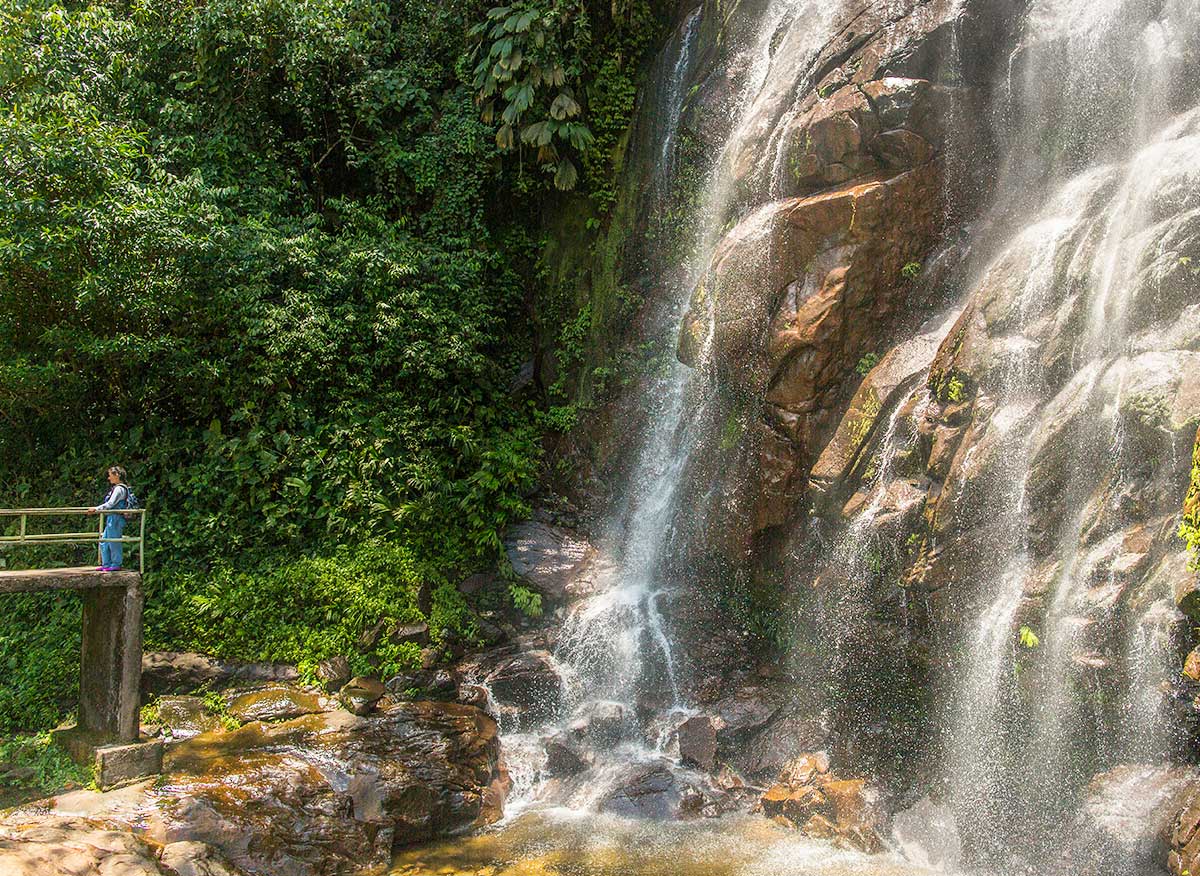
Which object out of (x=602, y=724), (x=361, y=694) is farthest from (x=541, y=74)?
(x=602, y=724)

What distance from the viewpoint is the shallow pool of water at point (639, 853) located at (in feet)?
28.8

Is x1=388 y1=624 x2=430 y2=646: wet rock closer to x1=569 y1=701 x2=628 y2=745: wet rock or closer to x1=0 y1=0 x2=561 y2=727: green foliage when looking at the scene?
x1=0 y1=0 x2=561 y2=727: green foliage

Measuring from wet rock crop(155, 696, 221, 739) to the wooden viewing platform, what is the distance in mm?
1062

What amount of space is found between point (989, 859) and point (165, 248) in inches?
483

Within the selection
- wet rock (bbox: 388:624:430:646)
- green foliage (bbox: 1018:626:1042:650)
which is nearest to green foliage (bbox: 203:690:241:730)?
wet rock (bbox: 388:624:430:646)

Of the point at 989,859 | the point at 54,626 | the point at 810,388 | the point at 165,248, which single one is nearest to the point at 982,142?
the point at 810,388

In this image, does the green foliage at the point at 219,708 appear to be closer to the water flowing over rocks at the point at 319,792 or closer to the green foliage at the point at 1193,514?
the water flowing over rocks at the point at 319,792

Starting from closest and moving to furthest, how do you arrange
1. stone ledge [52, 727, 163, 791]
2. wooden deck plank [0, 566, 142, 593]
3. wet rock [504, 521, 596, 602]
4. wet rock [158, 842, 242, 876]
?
wet rock [158, 842, 242, 876] → wooden deck plank [0, 566, 142, 593] → stone ledge [52, 727, 163, 791] → wet rock [504, 521, 596, 602]

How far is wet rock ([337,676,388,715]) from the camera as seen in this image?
11.2m

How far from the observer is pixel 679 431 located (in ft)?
45.8

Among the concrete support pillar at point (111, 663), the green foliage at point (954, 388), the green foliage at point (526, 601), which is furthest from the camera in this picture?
the green foliage at point (526, 601)

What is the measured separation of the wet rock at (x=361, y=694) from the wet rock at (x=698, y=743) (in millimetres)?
3891

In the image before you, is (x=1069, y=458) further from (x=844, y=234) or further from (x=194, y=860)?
(x=194, y=860)

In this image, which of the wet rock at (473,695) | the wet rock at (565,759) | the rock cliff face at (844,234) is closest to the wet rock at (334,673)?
the wet rock at (473,695)
